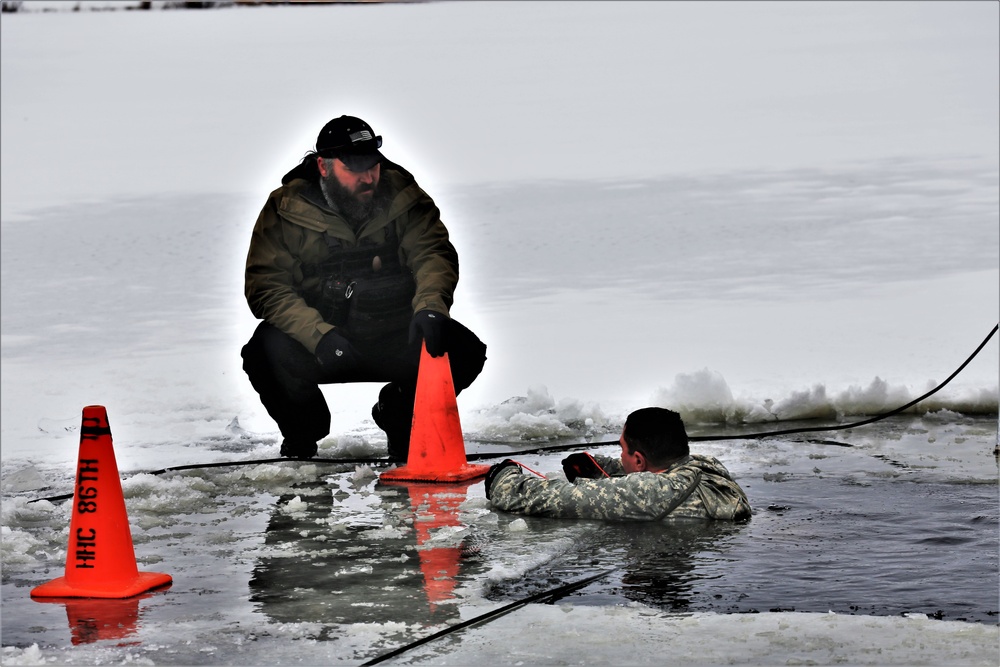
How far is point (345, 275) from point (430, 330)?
2.62 feet

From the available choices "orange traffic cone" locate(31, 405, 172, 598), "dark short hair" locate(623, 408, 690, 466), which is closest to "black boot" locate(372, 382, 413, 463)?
"dark short hair" locate(623, 408, 690, 466)

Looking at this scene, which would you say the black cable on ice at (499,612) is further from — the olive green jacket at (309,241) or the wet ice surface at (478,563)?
the olive green jacket at (309,241)

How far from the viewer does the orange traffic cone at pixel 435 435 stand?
7.80 m

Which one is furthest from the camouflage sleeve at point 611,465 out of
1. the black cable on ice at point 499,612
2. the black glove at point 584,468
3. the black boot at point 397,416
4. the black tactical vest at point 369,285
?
the black tactical vest at point 369,285

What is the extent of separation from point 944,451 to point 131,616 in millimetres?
4602

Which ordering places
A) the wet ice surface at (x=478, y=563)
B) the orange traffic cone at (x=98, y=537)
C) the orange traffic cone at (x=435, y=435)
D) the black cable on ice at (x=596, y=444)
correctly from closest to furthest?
the wet ice surface at (x=478, y=563)
the orange traffic cone at (x=98, y=537)
the orange traffic cone at (x=435, y=435)
the black cable on ice at (x=596, y=444)

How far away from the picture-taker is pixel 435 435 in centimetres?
785

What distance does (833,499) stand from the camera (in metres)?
7.10

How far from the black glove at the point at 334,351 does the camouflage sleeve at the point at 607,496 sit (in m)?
1.74

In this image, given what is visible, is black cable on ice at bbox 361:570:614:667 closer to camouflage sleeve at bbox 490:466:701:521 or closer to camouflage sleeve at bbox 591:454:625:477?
camouflage sleeve at bbox 490:466:701:521

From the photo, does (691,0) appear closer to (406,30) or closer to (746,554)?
(406,30)

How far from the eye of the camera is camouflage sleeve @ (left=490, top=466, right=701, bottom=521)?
21.6 feet

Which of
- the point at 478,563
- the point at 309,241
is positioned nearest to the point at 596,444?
the point at 309,241

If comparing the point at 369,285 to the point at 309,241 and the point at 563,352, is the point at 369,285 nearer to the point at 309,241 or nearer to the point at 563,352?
the point at 309,241
